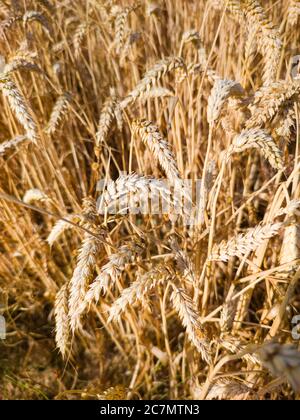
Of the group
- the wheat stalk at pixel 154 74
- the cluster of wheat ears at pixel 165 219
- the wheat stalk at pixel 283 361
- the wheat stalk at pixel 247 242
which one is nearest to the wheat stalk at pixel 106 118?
the cluster of wheat ears at pixel 165 219

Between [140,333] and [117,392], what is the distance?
0.30 meters

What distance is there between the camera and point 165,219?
105cm

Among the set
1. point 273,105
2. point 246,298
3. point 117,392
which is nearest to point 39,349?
point 117,392

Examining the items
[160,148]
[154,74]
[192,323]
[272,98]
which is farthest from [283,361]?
[154,74]

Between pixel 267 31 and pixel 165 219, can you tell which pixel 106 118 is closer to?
pixel 165 219

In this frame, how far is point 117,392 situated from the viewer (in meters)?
0.99

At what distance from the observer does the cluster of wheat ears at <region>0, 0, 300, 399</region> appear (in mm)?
837

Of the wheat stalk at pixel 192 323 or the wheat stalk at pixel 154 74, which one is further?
the wheat stalk at pixel 154 74

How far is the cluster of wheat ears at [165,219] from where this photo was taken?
837 mm

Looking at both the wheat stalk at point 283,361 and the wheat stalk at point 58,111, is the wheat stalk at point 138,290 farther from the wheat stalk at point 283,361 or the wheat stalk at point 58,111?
the wheat stalk at point 58,111

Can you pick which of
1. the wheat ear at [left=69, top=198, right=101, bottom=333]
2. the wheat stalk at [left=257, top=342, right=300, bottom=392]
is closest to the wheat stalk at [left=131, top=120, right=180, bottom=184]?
the wheat ear at [left=69, top=198, right=101, bottom=333]

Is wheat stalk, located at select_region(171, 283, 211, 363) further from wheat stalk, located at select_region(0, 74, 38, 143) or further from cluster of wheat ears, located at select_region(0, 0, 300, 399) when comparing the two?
wheat stalk, located at select_region(0, 74, 38, 143)
